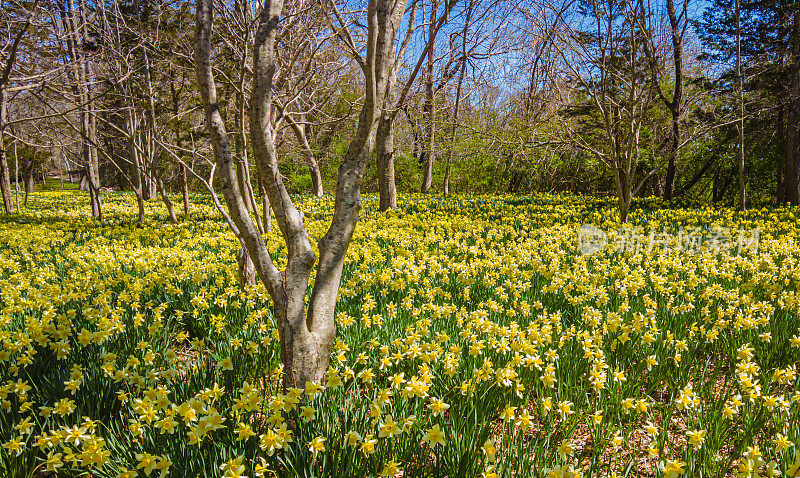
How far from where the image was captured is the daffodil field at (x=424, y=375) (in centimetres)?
179

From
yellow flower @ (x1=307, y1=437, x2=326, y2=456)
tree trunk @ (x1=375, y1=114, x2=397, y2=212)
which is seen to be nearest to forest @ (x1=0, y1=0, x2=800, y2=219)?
tree trunk @ (x1=375, y1=114, x2=397, y2=212)

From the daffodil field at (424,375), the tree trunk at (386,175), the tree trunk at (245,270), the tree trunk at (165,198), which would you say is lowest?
the daffodil field at (424,375)

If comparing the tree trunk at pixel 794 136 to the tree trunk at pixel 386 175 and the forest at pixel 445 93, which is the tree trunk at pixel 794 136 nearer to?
the forest at pixel 445 93

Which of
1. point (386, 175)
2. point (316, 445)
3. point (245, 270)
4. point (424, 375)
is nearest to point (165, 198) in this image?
point (386, 175)

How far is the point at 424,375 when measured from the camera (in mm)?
2127

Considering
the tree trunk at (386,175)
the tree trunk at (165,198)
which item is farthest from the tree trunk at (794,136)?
A: the tree trunk at (165,198)

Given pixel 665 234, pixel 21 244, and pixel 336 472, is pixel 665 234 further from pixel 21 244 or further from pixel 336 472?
pixel 21 244

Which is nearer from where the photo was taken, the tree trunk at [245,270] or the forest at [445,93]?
the tree trunk at [245,270]

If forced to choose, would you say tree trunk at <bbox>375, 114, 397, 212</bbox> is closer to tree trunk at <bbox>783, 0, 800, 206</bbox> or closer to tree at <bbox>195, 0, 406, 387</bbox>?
tree at <bbox>195, 0, 406, 387</bbox>

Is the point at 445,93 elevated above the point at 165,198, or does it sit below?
above

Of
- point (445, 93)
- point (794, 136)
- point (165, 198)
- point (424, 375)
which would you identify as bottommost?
point (424, 375)

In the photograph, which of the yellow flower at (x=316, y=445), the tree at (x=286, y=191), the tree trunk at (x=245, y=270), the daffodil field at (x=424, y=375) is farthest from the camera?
the tree trunk at (x=245, y=270)

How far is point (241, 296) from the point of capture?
3.79m

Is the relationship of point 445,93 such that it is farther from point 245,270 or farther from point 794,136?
point 245,270
